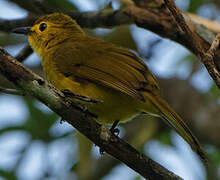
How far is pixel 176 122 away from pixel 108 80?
2.50ft

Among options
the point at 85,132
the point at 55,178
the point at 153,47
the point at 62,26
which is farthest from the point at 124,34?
the point at 85,132

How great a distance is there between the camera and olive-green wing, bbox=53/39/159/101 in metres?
3.72

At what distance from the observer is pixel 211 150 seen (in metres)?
6.18

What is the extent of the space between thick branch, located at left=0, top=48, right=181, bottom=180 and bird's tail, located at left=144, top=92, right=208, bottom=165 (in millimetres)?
368

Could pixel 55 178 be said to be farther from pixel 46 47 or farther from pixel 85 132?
pixel 85 132

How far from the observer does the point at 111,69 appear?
4.03m

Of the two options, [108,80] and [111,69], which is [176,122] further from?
[111,69]

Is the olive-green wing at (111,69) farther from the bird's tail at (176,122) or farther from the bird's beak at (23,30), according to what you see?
the bird's beak at (23,30)

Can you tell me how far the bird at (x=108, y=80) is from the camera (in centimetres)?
356

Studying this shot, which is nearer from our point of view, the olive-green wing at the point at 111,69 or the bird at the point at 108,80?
the bird at the point at 108,80

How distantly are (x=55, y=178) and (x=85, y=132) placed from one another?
1.89 m

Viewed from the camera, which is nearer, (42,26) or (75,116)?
(75,116)

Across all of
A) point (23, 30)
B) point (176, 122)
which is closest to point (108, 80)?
point (176, 122)

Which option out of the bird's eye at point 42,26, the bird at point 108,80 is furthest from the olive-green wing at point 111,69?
the bird's eye at point 42,26
